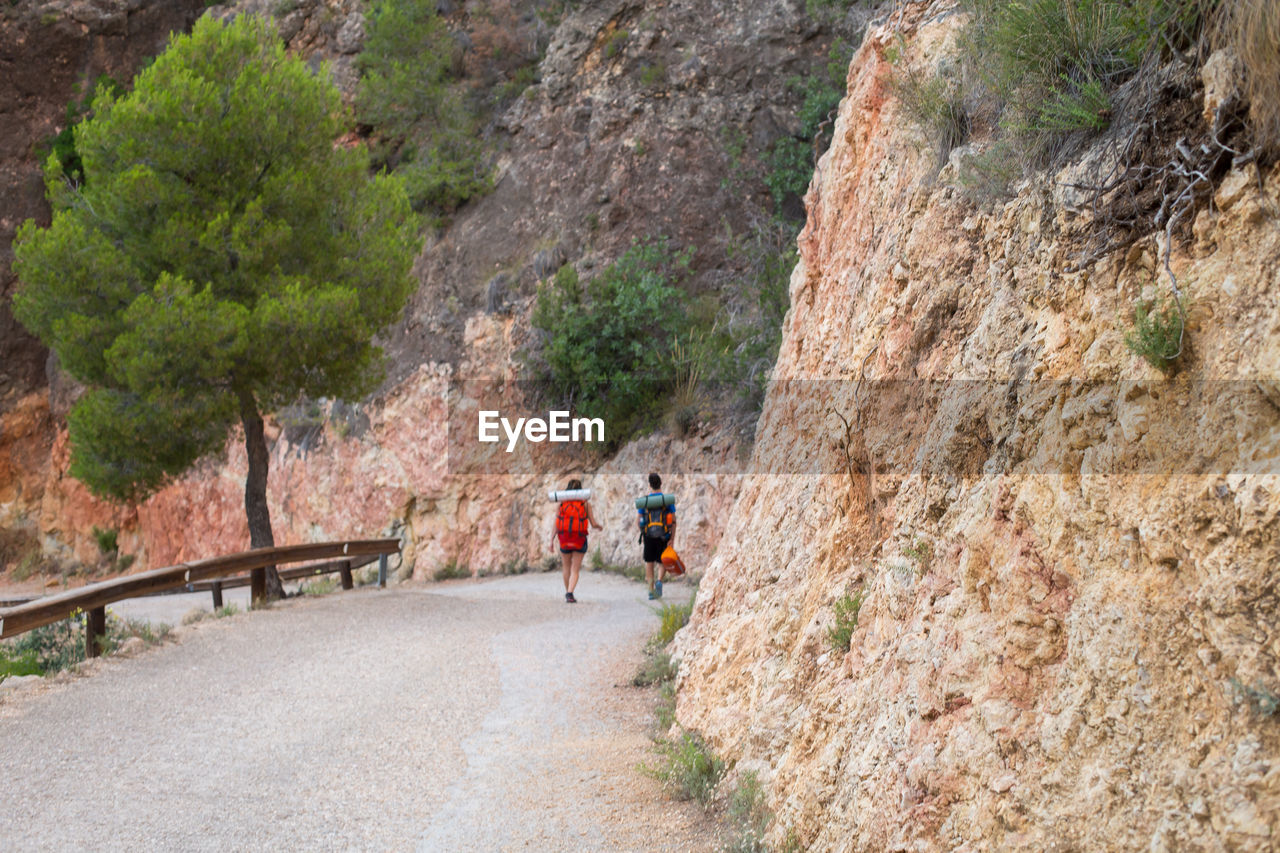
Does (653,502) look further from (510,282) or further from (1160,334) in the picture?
(510,282)

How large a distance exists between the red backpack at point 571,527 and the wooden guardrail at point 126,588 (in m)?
3.89

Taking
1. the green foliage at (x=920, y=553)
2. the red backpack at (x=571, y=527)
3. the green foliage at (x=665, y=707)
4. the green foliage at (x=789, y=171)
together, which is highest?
the green foliage at (x=789, y=171)

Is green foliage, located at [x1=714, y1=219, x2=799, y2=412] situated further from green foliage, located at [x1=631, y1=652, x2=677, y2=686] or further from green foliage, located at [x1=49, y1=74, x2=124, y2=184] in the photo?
green foliage, located at [x1=49, y1=74, x2=124, y2=184]

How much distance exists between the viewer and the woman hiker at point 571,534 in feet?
42.1

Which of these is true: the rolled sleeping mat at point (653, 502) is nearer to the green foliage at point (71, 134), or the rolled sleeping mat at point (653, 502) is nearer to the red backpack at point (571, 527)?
the red backpack at point (571, 527)

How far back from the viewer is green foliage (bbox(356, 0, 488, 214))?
78.8ft

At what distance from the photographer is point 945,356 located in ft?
15.6

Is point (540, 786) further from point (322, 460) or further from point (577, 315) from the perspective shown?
point (322, 460)

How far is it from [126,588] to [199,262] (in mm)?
5518

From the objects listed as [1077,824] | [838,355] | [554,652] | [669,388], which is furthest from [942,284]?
[669,388]

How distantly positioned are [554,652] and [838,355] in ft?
15.4

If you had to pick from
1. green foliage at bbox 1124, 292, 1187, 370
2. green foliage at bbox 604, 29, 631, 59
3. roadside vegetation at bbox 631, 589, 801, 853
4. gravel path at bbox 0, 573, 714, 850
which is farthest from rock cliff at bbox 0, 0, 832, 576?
green foliage at bbox 1124, 292, 1187, 370

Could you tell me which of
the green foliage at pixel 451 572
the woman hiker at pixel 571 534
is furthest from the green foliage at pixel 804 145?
the woman hiker at pixel 571 534

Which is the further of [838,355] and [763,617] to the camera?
[838,355]
